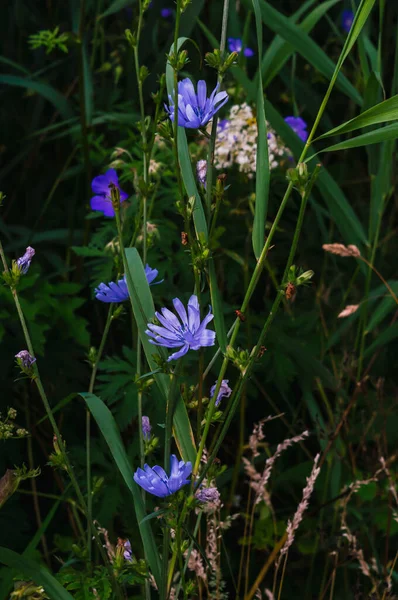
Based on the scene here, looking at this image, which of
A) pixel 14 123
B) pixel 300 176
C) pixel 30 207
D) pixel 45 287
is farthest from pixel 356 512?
pixel 14 123

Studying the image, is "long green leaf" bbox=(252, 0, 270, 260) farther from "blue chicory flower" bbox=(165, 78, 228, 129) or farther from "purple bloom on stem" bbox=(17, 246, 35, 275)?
"purple bloom on stem" bbox=(17, 246, 35, 275)

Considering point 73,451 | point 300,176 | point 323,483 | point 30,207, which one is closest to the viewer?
point 300,176

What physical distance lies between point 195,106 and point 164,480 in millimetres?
447

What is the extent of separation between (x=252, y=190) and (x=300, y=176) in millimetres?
957

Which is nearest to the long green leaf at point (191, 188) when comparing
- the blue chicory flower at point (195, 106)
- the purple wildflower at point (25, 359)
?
the blue chicory flower at point (195, 106)

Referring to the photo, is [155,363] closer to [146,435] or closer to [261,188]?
[146,435]

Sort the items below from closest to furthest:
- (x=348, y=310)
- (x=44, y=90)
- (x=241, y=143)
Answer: (x=348, y=310)
(x=241, y=143)
(x=44, y=90)

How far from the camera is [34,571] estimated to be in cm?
92

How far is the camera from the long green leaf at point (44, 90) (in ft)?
6.07

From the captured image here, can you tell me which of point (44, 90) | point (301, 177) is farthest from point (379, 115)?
point (44, 90)

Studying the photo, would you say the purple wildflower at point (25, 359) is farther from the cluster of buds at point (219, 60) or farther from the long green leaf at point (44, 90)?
the long green leaf at point (44, 90)

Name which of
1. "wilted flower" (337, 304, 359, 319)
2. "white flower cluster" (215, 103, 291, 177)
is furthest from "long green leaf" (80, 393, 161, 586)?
"white flower cluster" (215, 103, 291, 177)

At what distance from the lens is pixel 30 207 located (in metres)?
2.07

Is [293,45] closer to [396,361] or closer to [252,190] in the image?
[252,190]
